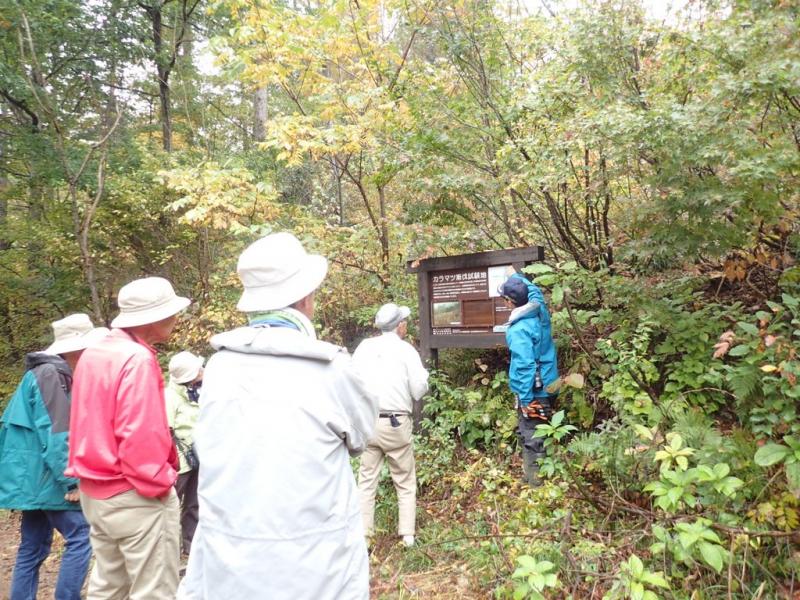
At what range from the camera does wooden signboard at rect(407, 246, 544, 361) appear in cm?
558

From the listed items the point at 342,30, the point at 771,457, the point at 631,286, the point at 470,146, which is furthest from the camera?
the point at 342,30

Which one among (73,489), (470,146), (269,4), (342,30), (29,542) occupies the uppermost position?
(269,4)

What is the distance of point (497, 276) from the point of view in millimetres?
5645

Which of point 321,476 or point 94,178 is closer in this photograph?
point 321,476

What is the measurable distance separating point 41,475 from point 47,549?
0.64m

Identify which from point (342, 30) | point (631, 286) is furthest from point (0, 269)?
point (631, 286)

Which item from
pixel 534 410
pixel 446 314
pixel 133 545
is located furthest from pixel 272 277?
pixel 446 314

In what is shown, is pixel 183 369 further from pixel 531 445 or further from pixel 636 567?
pixel 636 567

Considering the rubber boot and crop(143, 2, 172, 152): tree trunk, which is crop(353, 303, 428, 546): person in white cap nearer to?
the rubber boot

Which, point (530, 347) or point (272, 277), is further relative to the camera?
point (530, 347)

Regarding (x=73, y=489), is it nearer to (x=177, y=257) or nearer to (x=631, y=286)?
(x=631, y=286)

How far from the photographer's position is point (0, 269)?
11.2 m

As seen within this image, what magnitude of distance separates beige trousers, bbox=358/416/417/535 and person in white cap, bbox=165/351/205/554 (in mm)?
1464

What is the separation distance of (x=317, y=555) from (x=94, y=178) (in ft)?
35.0
